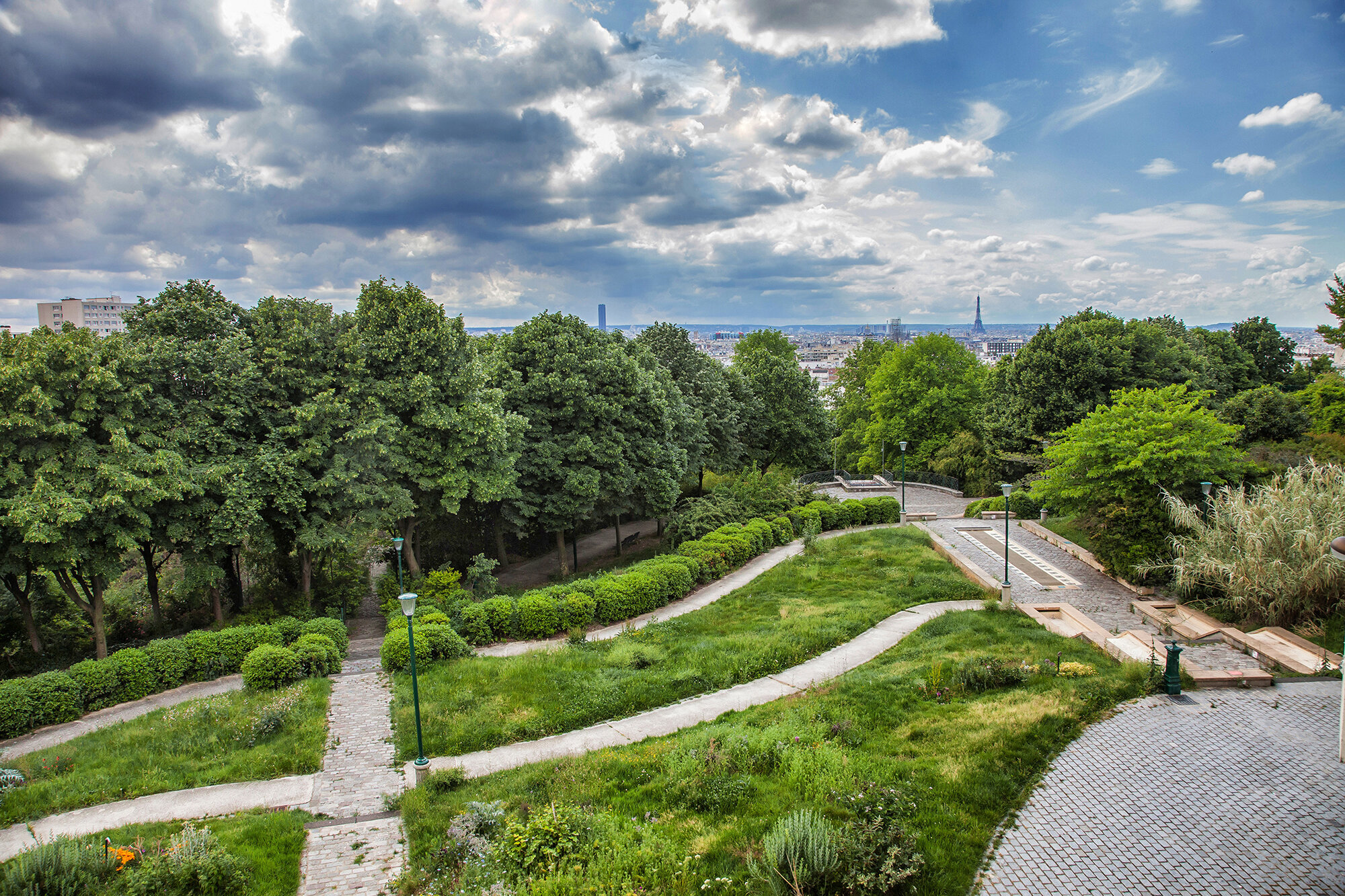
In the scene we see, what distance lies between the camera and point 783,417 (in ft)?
137

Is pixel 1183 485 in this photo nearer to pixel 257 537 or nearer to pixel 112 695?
Result: pixel 257 537

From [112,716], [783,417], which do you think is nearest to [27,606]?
[112,716]

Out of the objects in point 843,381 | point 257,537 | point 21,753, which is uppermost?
point 843,381

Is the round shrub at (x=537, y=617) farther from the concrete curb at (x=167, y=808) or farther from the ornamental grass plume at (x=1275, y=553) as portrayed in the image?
the ornamental grass plume at (x=1275, y=553)

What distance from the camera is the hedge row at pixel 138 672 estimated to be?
13445 mm

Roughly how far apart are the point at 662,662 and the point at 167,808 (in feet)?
30.1

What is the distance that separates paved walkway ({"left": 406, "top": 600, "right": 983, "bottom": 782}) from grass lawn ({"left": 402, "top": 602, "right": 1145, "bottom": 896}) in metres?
0.61

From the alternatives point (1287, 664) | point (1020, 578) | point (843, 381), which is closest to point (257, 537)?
point (1020, 578)

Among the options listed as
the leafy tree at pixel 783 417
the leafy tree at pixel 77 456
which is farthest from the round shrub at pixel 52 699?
the leafy tree at pixel 783 417

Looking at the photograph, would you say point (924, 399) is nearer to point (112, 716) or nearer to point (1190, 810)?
point (1190, 810)

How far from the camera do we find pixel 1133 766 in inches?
387

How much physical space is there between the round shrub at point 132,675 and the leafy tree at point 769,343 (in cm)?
3964

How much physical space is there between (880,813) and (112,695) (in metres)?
15.9

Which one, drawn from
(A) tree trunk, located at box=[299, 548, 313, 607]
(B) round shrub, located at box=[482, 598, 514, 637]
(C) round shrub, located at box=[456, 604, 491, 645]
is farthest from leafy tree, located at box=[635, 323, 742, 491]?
(A) tree trunk, located at box=[299, 548, 313, 607]
